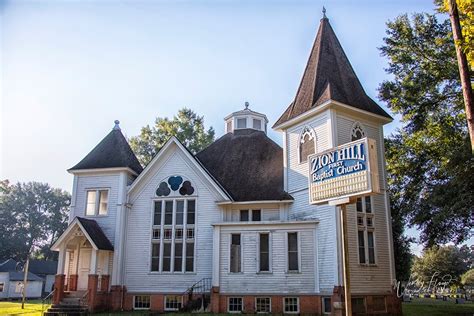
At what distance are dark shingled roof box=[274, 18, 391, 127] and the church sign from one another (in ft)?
32.4

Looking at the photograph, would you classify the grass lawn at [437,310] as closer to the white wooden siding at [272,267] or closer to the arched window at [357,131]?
the white wooden siding at [272,267]

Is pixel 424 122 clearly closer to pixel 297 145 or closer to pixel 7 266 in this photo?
pixel 297 145

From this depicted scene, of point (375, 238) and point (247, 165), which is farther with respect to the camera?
point (247, 165)

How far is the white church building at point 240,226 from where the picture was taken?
2127 cm

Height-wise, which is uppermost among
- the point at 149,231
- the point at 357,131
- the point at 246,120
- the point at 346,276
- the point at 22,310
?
the point at 246,120

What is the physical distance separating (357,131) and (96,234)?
15510 millimetres

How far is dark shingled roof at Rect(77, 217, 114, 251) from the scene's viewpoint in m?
24.0

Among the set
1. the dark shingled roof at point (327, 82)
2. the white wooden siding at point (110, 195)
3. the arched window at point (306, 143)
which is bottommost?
the white wooden siding at point (110, 195)

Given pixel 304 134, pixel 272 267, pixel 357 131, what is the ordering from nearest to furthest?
pixel 272 267
pixel 357 131
pixel 304 134

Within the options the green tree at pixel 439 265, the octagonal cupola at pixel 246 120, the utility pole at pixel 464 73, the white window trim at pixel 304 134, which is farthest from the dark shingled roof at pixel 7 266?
the utility pole at pixel 464 73

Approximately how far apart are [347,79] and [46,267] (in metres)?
57.9

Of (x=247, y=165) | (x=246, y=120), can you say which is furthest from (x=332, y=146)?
(x=246, y=120)

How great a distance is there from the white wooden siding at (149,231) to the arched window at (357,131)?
8211 mm

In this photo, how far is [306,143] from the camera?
23.2m
